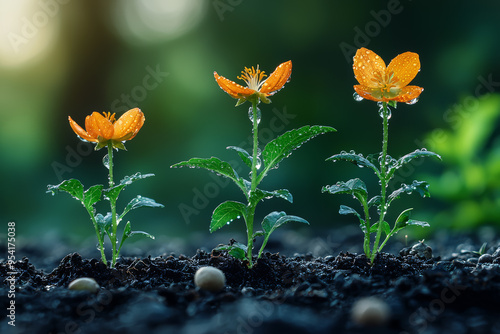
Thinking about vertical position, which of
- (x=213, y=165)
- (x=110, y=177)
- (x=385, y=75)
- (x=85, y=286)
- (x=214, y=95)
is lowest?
(x=85, y=286)

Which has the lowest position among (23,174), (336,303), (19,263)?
(336,303)

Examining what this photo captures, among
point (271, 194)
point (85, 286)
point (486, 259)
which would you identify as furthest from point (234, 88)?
point (486, 259)

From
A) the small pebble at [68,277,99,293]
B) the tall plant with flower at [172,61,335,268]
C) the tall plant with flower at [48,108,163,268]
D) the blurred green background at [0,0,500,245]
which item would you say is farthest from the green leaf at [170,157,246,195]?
the blurred green background at [0,0,500,245]

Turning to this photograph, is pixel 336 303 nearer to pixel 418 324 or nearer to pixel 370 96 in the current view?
Answer: pixel 418 324

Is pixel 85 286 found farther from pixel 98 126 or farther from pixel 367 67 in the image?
pixel 367 67

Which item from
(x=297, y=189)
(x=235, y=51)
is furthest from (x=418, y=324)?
(x=235, y=51)
